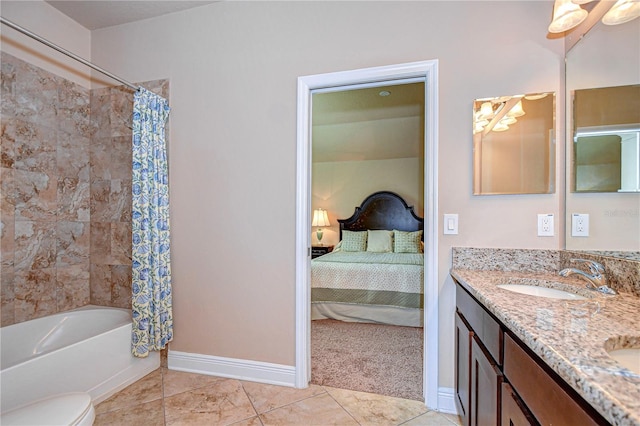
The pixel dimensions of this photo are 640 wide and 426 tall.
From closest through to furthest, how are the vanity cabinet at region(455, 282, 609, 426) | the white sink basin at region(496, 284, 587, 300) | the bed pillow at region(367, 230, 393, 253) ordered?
the vanity cabinet at region(455, 282, 609, 426), the white sink basin at region(496, 284, 587, 300), the bed pillow at region(367, 230, 393, 253)

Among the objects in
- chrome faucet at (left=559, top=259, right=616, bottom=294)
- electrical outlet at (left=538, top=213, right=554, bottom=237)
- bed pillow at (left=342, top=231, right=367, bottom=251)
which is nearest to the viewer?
chrome faucet at (left=559, top=259, right=616, bottom=294)

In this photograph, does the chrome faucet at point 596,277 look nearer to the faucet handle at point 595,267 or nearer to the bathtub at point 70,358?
the faucet handle at point 595,267

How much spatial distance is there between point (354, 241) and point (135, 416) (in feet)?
13.3

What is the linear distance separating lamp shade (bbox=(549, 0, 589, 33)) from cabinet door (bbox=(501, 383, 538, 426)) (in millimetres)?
1769

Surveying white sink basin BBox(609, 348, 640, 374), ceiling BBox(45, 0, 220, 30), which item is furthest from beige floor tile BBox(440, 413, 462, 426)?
ceiling BBox(45, 0, 220, 30)

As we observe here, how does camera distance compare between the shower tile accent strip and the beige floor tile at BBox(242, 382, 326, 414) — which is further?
the beige floor tile at BBox(242, 382, 326, 414)

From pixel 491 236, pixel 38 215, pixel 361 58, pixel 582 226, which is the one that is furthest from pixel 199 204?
pixel 582 226

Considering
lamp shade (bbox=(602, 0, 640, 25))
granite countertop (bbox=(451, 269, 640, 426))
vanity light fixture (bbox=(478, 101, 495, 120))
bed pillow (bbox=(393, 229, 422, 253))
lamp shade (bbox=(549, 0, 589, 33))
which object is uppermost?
lamp shade (bbox=(549, 0, 589, 33))

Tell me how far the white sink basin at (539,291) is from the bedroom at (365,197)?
41.0 inches

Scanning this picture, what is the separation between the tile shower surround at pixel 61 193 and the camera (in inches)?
87.0

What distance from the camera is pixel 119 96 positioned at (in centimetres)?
268

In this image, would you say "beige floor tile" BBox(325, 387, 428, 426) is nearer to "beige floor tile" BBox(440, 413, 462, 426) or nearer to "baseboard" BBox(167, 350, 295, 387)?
"beige floor tile" BBox(440, 413, 462, 426)

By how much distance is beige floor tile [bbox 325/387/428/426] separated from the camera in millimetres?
1827

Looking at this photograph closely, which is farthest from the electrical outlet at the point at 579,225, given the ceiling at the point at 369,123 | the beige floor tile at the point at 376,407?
the ceiling at the point at 369,123
